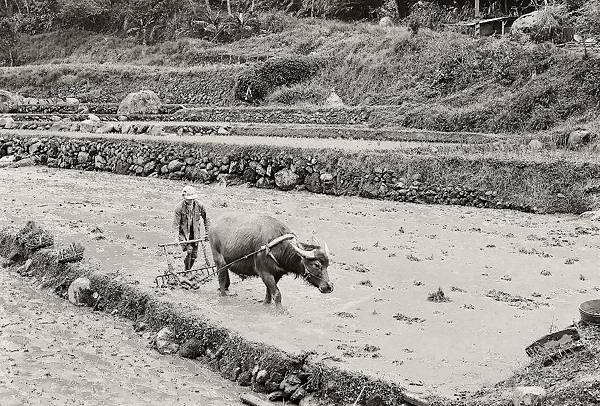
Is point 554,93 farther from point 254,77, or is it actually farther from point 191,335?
point 191,335

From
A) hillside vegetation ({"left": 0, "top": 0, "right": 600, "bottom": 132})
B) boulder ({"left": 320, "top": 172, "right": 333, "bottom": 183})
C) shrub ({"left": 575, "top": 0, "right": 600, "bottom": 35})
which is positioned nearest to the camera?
boulder ({"left": 320, "top": 172, "right": 333, "bottom": 183})

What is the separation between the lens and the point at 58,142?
29297 mm

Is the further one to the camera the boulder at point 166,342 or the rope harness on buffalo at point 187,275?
the rope harness on buffalo at point 187,275

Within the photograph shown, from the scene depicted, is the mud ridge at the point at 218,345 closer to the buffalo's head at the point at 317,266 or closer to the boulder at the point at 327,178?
the buffalo's head at the point at 317,266

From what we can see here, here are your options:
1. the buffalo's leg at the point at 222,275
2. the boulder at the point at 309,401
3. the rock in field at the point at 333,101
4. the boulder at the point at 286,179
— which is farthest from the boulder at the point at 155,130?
the boulder at the point at 309,401

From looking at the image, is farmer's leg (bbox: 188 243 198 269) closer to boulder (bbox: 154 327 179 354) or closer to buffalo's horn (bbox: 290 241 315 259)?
boulder (bbox: 154 327 179 354)

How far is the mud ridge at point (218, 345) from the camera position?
813 centimetres

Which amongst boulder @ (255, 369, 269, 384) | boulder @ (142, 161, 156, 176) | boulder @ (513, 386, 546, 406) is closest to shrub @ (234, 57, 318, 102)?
boulder @ (142, 161, 156, 176)

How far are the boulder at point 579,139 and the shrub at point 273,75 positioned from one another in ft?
61.4

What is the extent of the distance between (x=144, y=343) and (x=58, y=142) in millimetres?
20746

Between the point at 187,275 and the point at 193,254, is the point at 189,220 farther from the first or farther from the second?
the point at 187,275

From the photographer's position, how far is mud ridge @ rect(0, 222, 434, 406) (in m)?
8.13

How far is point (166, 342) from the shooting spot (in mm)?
10305

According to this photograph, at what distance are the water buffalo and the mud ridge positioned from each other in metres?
1.11
